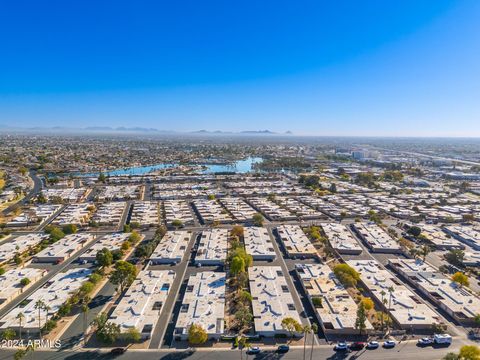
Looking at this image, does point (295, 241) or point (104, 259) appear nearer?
point (104, 259)

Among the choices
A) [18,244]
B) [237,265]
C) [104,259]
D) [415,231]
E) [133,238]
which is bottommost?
[18,244]

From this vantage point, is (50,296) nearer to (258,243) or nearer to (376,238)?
(258,243)

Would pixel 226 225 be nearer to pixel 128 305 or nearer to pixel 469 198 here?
pixel 128 305

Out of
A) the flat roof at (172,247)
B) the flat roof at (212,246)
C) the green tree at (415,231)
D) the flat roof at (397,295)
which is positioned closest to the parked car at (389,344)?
the flat roof at (397,295)

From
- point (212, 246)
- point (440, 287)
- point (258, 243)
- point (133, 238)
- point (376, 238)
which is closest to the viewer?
point (440, 287)

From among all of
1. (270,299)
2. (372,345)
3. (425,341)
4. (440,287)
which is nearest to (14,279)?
(270,299)

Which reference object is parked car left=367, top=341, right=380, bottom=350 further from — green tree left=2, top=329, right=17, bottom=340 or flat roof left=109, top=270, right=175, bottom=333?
green tree left=2, top=329, right=17, bottom=340

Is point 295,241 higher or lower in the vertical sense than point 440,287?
lower

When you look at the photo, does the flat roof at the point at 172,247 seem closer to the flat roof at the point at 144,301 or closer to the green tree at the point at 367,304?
the flat roof at the point at 144,301

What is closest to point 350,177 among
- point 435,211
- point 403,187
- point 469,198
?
point 403,187
